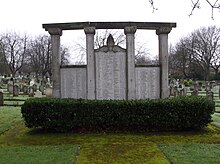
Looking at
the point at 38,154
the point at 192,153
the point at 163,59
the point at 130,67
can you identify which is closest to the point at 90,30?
the point at 130,67

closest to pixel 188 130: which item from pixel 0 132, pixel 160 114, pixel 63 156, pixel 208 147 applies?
pixel 160 114

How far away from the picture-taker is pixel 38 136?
8828mm

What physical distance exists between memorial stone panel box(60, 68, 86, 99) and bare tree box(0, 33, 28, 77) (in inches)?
2275

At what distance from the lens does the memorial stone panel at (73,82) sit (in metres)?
11.0

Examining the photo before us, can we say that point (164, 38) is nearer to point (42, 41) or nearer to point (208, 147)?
point (208, 147)

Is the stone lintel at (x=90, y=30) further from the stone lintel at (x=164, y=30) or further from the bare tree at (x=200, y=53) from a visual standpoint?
the bare tree at (x=200, y=53)

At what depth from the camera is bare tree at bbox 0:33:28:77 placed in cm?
6725

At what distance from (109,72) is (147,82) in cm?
158

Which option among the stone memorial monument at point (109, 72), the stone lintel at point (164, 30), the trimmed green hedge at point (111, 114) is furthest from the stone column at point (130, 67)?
the trimmed green hedge at point (111, 114)

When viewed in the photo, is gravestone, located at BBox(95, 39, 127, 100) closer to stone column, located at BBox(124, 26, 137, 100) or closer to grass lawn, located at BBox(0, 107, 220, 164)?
stone column, located at BBox(124, 26, 137, 100)

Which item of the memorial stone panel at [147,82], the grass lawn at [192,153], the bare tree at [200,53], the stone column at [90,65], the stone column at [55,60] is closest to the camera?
the grass lawn at [192,153]

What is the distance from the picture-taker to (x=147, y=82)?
1114 centimetres

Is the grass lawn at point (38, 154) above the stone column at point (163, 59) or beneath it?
beneath

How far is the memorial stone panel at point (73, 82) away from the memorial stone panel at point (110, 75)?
603mm
